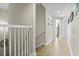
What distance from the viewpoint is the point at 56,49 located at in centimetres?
170

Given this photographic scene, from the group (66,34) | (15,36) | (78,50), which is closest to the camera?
(78,50)

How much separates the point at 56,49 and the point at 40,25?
36 cm

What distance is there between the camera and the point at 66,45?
171cm

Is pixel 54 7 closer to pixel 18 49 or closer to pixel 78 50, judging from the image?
pixel 78 50

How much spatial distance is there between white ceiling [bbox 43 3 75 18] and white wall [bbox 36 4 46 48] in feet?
0.28

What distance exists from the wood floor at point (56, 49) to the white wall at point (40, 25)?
9 cm

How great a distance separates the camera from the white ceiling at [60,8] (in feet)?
5.50

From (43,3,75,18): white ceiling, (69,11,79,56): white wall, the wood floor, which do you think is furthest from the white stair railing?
(69,11,79,56): white wall

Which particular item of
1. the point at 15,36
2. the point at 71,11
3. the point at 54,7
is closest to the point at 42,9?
the point at 54,7

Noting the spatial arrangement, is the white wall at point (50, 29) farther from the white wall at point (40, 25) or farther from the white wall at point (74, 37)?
the white wall at point (74, 37)

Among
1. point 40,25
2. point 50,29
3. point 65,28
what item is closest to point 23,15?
point 40,25

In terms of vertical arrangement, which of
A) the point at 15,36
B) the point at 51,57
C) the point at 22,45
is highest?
the point at 15,36

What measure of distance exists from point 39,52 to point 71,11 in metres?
0.64

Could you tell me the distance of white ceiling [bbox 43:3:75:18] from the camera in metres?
1.68
